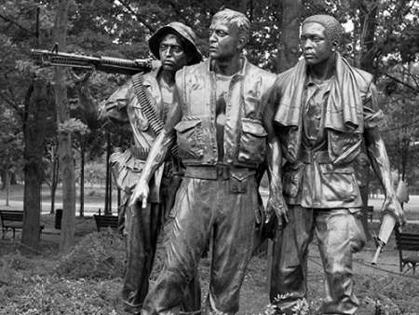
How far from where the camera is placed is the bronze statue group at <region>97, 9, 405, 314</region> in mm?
5012

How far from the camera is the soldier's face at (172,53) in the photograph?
223 inches

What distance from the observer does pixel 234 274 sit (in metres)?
5.09

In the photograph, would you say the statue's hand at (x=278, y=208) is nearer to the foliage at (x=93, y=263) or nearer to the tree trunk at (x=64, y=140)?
the foliage at (x=93, y=263)

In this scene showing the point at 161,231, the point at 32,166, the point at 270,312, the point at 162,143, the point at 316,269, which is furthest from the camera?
the point at 32,166

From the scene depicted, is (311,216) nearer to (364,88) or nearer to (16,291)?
(364,88)

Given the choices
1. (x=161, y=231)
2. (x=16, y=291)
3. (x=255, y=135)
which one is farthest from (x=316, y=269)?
(x=255, y=135)

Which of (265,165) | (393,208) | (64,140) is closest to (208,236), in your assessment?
(265,165)

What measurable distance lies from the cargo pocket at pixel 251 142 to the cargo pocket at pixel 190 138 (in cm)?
28

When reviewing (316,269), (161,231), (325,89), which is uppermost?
(325,89)

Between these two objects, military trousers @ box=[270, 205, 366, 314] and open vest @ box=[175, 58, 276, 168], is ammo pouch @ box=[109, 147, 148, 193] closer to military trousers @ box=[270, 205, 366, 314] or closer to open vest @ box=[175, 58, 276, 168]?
open vest @ box=[175, 58, 276, 168]

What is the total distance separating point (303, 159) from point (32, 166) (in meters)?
13.2

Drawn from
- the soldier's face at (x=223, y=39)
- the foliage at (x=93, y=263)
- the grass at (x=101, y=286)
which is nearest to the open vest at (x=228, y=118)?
the soldier's face at (x=223, y=39)

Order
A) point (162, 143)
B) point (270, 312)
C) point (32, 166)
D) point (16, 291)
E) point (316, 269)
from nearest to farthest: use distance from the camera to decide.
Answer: point (270, 312)
point (162, 143)
point (16, 291)
point (316, 269)
point (32, 166)

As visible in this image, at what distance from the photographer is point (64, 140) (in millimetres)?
13594
